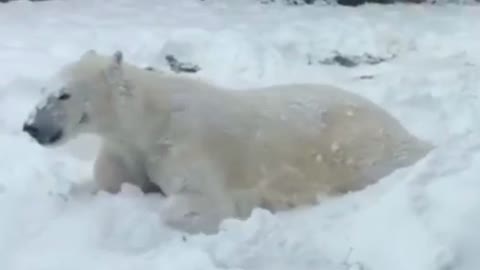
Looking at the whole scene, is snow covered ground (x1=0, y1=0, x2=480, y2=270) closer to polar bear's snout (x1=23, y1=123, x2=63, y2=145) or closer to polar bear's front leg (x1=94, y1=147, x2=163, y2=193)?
polar bear's front leg (x1=94, y1=147, x2=163, y2=193)

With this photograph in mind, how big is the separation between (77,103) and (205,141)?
0.50 m

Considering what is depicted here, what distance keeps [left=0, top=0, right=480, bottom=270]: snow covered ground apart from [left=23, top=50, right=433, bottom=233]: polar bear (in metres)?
0.15

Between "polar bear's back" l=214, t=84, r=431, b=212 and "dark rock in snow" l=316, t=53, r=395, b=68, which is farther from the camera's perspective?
"dark rock in snow" l=316, t=53, r=395, b=68

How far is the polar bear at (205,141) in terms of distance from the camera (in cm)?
420

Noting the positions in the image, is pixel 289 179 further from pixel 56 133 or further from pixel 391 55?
pixel 391 55

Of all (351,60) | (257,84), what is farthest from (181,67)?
(351,60)

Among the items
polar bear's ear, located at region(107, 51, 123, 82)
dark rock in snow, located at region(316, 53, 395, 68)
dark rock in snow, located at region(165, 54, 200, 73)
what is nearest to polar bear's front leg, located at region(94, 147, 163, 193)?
polar bear's ear, located at region(107, 51, 123, 82)

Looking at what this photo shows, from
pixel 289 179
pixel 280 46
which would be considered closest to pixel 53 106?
pixel 289 179

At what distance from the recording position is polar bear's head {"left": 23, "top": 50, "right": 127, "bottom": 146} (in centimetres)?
420

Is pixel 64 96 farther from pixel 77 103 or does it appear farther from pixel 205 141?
pixel 205 141

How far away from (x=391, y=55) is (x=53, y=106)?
371cm

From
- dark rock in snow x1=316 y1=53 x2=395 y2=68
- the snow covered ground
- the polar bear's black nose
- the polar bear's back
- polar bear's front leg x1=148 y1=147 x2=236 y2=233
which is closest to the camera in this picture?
the snow covered ground

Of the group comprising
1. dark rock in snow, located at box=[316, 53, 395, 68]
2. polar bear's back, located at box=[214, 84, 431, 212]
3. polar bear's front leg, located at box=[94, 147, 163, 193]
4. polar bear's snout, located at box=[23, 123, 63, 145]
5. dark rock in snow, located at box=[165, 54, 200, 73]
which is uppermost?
polar bear's snout, located at box=[23, 123, 63, 145]

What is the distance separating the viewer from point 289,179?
14.7ft
